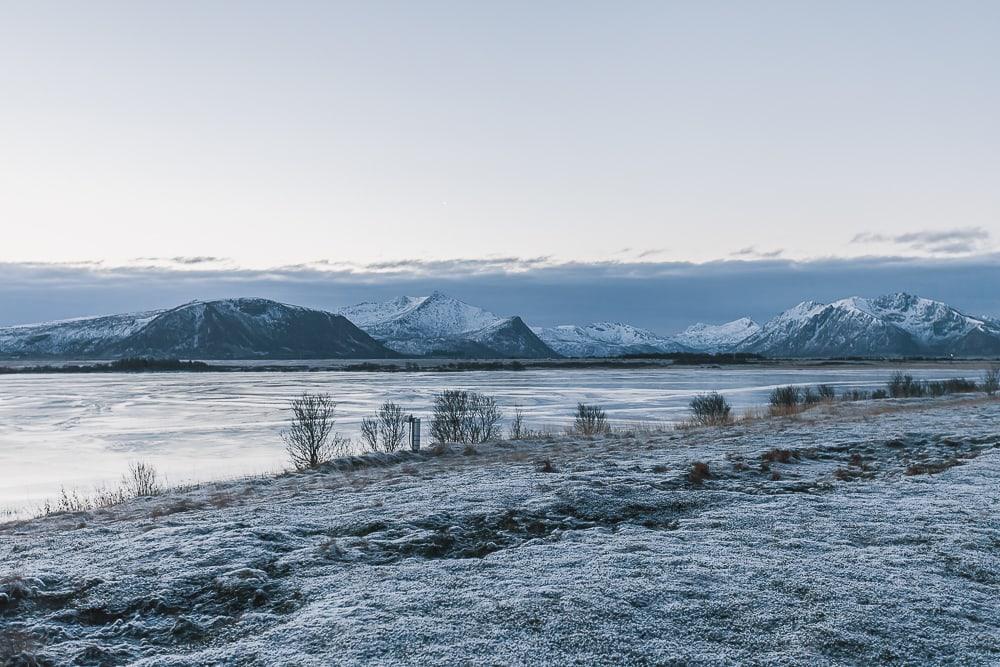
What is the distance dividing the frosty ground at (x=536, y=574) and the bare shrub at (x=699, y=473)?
0.29 meters

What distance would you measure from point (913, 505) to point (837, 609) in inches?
222

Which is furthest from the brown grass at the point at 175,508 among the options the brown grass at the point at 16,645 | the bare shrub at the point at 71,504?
the brown grass at the point at 16,645

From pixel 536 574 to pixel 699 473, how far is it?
814 cm

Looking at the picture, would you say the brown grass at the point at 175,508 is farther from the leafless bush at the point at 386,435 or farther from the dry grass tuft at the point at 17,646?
the leafless bush at the point at 386,435

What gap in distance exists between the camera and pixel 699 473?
625 inches

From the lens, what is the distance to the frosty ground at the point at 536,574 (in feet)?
22.3

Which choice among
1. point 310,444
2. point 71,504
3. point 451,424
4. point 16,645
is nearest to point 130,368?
point 451,424

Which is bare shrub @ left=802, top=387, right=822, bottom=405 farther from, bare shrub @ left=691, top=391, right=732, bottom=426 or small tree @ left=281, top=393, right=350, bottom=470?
small tree @ left=281, top=393, right=350, bottom=470

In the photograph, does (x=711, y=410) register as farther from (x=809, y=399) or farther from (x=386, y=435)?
(x=386, y=435)

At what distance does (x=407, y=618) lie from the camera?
7.35 meters

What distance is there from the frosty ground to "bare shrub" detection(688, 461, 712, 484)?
0.29m

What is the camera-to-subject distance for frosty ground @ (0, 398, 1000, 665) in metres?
6.80

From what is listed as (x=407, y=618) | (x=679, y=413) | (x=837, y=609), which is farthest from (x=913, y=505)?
(x=679, y=413)

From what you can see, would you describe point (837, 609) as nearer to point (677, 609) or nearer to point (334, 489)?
point (677, 609)
